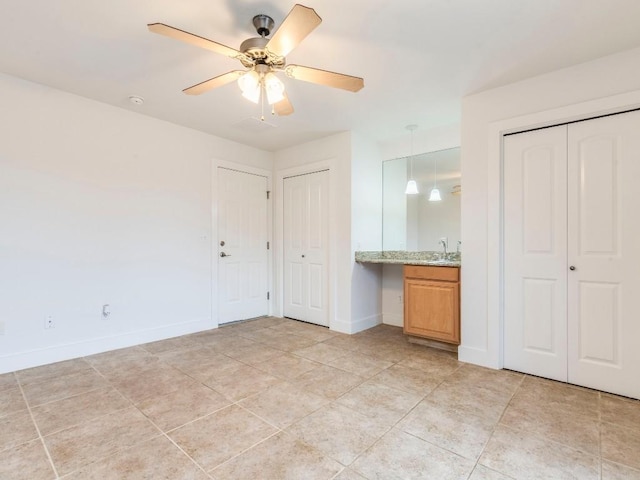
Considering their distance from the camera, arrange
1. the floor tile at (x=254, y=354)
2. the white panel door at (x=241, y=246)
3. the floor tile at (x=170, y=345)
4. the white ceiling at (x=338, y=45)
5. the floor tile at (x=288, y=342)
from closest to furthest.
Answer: the white ceiling at (x=338, y=45)
the floor tile at (x=254, y=354)
the floor tile at (x=170, y=345)
the floor tile at (x=288, y=342)
the white panel door at (x=241, y=246)

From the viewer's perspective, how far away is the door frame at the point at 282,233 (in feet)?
13.0

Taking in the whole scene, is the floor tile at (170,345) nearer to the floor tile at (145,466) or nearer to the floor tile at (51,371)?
the floor tile at (51,371)

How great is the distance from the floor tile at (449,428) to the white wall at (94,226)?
2.74 m

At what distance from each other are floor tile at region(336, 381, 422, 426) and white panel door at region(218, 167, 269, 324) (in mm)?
2333

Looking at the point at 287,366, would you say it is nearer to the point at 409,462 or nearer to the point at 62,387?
the point at 409,462

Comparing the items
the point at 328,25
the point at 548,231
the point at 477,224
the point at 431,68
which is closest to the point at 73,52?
the point at 328,25

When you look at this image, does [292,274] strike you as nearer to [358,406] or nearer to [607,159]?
[358,406]

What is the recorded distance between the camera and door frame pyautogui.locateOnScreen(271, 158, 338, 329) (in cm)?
396

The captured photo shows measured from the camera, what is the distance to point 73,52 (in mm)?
2297

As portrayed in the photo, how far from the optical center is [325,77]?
6.55ft

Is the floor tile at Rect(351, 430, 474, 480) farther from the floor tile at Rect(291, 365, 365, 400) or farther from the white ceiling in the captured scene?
the white ceiling

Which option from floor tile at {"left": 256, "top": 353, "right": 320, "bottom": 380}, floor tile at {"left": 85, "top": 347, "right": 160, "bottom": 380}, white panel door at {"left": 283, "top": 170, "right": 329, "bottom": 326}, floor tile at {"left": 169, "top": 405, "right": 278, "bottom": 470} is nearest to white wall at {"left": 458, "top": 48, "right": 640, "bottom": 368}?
floor tile at {"left": 256, "top": 353, "right": 320, "bottom": 380}

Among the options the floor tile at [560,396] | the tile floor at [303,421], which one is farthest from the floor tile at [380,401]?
the floor tile at [560,396]

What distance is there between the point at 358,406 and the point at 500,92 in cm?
271
